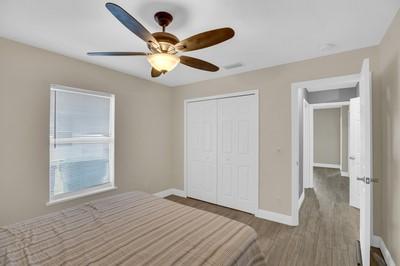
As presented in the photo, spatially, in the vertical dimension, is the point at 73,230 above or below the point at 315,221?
above

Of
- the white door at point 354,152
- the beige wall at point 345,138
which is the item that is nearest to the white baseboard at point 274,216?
the white door at point 354,152

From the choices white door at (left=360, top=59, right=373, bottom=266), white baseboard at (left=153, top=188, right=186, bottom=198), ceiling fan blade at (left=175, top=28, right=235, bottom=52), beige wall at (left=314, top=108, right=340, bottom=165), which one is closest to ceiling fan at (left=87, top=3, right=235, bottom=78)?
ceiling fan blade at (left=175, top=28, right=235, bottom=52)

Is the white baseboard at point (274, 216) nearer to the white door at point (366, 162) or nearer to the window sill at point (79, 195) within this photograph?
the white door at point (366, 162)

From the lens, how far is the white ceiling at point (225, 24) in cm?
161

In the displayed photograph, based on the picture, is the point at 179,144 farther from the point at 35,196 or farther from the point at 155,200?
the point at 35,196

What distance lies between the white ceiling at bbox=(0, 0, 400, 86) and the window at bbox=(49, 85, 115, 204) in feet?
2.25

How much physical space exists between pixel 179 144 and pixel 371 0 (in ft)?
11.8

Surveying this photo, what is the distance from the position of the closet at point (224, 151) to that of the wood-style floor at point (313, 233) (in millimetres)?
292

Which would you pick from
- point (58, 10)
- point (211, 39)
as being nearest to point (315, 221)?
point (211, 39)

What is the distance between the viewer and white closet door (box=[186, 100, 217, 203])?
12.5 ft

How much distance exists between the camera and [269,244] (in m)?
2.39

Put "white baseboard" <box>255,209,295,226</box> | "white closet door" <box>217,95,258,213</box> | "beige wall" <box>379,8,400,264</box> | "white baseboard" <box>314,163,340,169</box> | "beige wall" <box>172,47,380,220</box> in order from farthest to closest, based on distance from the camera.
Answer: "white baseboard" <box>314,163,340,169</box>, "white closet door" <box>217,95,258,213</box>, "white baseboard" <box>255,209,295,226</box>, "beige wall" <box>172,47,380,220</box>, "beige wall" <box>379,8,400,264</box>

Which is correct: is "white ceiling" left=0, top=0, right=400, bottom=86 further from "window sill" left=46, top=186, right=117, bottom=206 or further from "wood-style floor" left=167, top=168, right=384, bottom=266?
"wood-style floor" left=167, top=168, right=384, bottom=266

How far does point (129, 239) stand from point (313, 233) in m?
2.51
